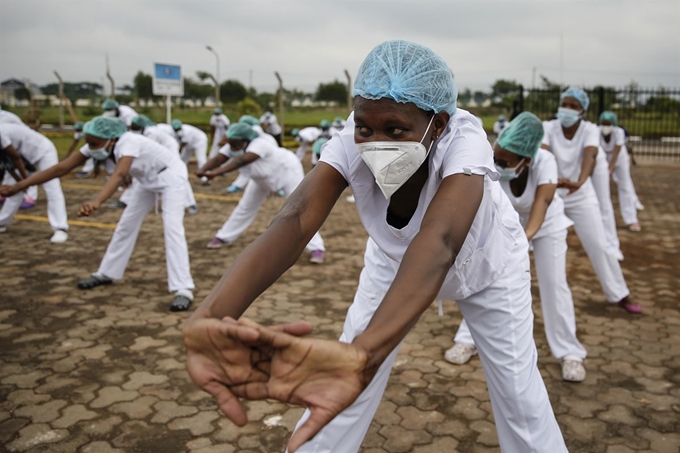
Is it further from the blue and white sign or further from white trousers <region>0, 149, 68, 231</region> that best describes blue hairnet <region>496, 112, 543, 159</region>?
the blue and white sign

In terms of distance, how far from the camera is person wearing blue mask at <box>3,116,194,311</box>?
5398 mm

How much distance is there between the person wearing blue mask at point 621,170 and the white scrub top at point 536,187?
539 centimetres

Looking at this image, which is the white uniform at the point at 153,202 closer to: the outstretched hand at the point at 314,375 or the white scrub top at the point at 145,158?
the white scrub top at the point at 145,158

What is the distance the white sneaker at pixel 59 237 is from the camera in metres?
7.88

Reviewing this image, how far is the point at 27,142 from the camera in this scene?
847cm

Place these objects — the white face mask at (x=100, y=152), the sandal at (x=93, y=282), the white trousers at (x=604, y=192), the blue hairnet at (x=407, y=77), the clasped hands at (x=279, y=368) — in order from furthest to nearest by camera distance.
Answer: the white trousers at (x=604, y=192)
the sandal at (x=93, y=282)
the white face mask at (x=100, y=152)
the blue hairnet at (x=407, y=77)
the clasped hands at (x=279, y=368)

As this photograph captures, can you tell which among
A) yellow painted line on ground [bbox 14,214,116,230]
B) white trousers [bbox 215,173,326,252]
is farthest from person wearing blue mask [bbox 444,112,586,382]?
yellow painted line on ground [bbox 14,214,116,230]

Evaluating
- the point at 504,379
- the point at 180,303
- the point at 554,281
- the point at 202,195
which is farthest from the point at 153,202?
the point at 202,195

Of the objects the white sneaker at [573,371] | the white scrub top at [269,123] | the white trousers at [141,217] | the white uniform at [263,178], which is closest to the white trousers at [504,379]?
the white sneaker at [573,371]

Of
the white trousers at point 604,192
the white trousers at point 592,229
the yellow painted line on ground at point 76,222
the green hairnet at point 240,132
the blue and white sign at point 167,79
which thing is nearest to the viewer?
the white trousers at point 592,229

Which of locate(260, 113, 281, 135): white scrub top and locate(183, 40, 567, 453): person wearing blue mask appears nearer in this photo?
locate(183, 40, 567, 453): person wearing blue mask

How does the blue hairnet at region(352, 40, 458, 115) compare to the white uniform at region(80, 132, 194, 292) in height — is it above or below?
above

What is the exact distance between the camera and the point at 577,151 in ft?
18.7

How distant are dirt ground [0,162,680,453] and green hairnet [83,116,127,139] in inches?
57.1
